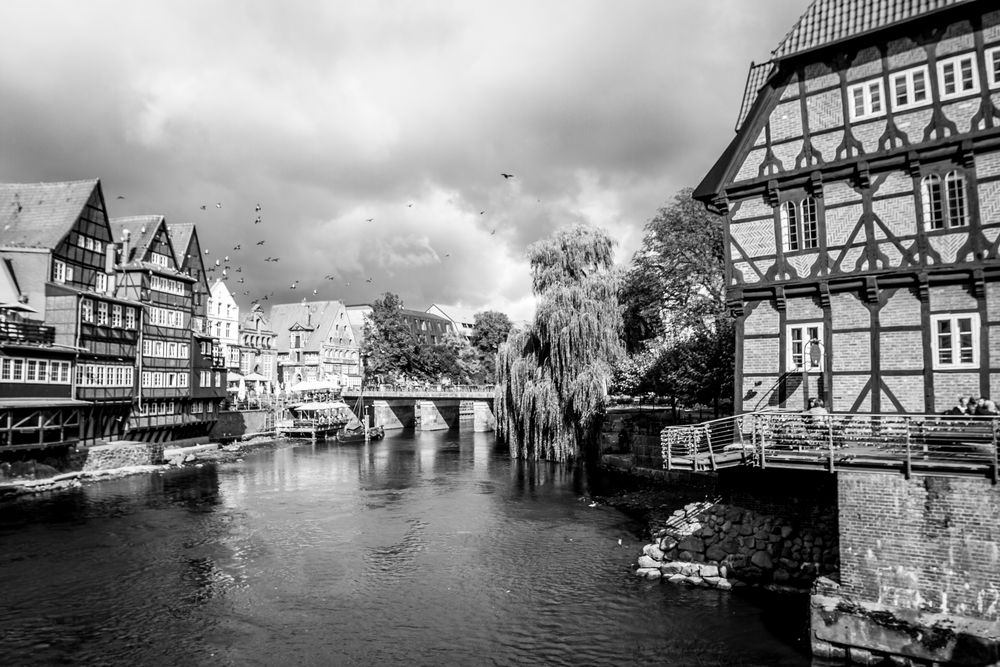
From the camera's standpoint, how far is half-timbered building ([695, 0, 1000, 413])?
58.9ft

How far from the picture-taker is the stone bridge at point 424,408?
67.8 meters

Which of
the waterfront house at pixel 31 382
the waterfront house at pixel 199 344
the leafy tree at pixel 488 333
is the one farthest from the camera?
the leafy tree at pixel 488 333

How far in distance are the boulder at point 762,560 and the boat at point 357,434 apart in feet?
159

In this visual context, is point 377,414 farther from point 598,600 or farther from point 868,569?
point 868,569

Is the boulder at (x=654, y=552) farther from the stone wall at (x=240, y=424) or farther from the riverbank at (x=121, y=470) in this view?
the stone wall at (x=240, y=424)

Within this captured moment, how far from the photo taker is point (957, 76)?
18.3 m

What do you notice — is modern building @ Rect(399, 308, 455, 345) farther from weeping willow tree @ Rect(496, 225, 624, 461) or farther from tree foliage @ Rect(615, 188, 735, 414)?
tree foliage @ Rect(615, 188, 735, 414)

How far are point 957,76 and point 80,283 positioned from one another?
147 feet

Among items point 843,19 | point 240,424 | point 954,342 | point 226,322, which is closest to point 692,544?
point 954,342

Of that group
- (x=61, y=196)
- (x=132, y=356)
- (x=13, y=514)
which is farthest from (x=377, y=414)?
(x=13, y=514)

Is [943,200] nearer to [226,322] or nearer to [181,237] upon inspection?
[181,237]

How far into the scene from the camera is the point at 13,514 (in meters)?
27.0

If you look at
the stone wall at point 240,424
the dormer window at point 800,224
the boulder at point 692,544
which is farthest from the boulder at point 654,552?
the stone wall at point 240,424

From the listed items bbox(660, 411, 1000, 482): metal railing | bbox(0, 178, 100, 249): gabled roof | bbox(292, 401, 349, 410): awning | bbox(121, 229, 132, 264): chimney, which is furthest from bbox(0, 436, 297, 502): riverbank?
bbox(660, 411, 1000, 482): metal railing
